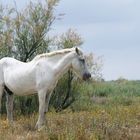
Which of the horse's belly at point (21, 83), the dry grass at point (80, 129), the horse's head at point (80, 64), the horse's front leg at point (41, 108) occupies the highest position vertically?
the horse's head at point (80, 64)

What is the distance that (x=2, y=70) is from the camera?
43.0 feet

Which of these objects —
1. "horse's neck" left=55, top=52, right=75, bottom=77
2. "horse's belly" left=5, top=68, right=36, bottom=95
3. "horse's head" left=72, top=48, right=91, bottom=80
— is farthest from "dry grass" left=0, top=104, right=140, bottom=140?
"horse's neck" left=55, top=52, right=75, bottom=77

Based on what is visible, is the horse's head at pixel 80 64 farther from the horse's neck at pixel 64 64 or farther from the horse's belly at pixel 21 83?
the horse's belly at pixel 21 83

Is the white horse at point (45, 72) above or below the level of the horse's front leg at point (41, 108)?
above

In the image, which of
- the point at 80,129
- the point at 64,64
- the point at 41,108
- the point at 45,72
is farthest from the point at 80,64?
the point at 80,129

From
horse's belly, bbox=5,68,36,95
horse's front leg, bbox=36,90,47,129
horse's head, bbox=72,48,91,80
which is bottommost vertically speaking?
horse's front leg, bbox=36,90,47,129

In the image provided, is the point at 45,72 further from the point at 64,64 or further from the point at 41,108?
the point at 41,108

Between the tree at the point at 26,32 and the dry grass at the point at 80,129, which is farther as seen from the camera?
the tree at the point at 26,32

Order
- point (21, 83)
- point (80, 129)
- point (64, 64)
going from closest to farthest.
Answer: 1. point (80, 129)
2. point (64, 64)
3. point (21, 83)

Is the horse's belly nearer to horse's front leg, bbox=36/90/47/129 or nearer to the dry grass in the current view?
horse's front leg, bbox=36/90/47/129

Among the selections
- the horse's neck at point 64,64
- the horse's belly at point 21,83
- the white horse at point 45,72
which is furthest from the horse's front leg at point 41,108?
the horse's neck at point 64,64

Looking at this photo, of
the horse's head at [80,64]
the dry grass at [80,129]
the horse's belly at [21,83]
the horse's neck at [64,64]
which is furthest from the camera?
the horse's belly at [21,83]

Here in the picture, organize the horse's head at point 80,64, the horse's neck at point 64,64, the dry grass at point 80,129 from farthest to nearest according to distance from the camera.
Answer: the horse's neck at point 64,64 → the horse's head at point 80,64 → the dry grass at point 80,129

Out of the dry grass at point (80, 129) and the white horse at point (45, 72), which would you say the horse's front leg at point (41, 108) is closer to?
the white horse at point (45, 72)
